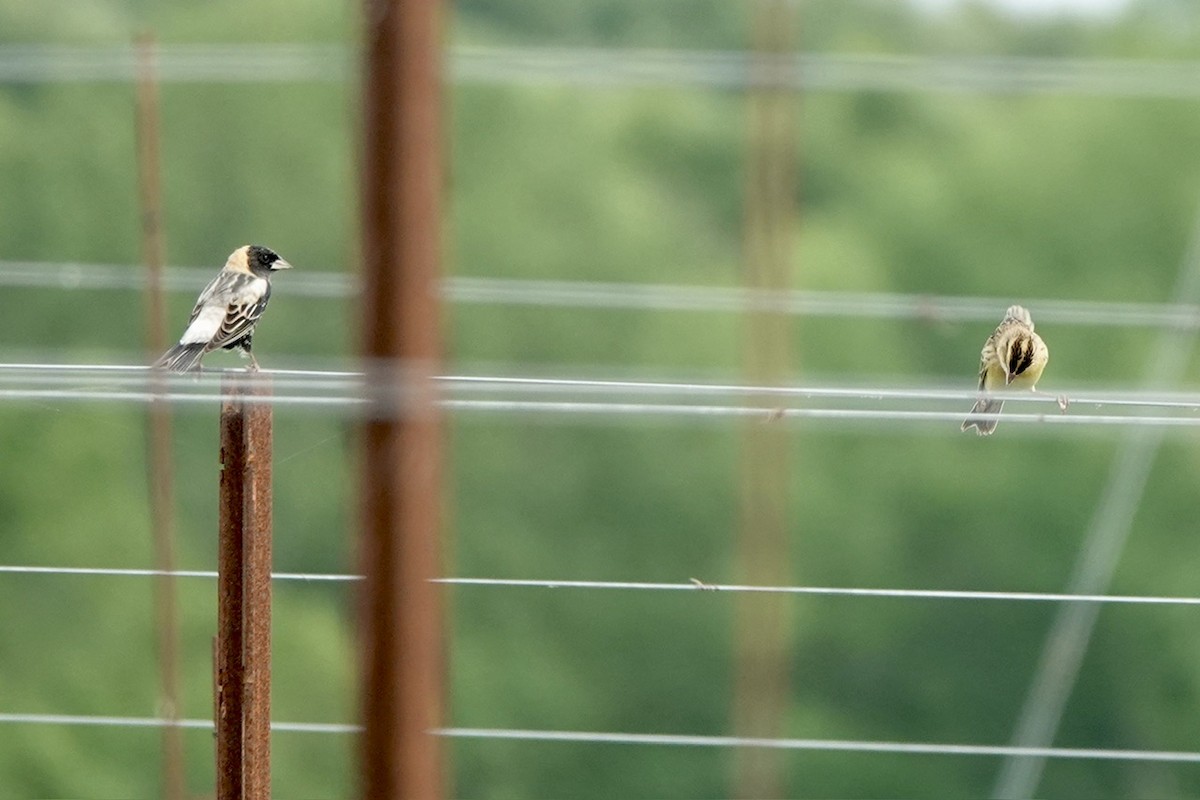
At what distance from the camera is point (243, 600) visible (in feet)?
20.5

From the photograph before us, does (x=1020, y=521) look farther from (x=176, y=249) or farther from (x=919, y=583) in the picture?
(x=176, y=249)

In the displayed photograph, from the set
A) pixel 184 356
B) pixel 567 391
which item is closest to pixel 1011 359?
pixel 184 356

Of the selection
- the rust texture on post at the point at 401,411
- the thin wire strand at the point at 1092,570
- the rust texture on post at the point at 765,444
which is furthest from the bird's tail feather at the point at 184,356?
the thin wire strand at the point at 1092,570

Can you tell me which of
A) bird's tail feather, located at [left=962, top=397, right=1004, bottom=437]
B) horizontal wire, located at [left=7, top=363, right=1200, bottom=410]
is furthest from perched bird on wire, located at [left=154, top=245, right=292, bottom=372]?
bird's tail feather, located at [left=962, top=397, right=1004, bottom=437]

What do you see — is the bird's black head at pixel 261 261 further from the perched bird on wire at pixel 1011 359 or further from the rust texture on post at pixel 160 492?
the perched bird on wire at pixel 1011 359

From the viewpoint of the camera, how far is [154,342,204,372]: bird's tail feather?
10203mm

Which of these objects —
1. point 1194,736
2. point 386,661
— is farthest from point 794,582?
point 386,661

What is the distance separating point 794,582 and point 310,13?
14.6m

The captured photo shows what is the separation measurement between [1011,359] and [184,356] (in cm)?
427

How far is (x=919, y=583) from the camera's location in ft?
122

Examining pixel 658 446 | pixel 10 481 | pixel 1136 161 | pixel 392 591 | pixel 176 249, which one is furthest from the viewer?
pixel 1136 161

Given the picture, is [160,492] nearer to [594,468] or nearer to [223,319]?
[223,319]

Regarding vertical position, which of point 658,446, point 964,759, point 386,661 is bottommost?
point 964,759

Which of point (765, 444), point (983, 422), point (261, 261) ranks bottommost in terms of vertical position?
point (983, 422)
